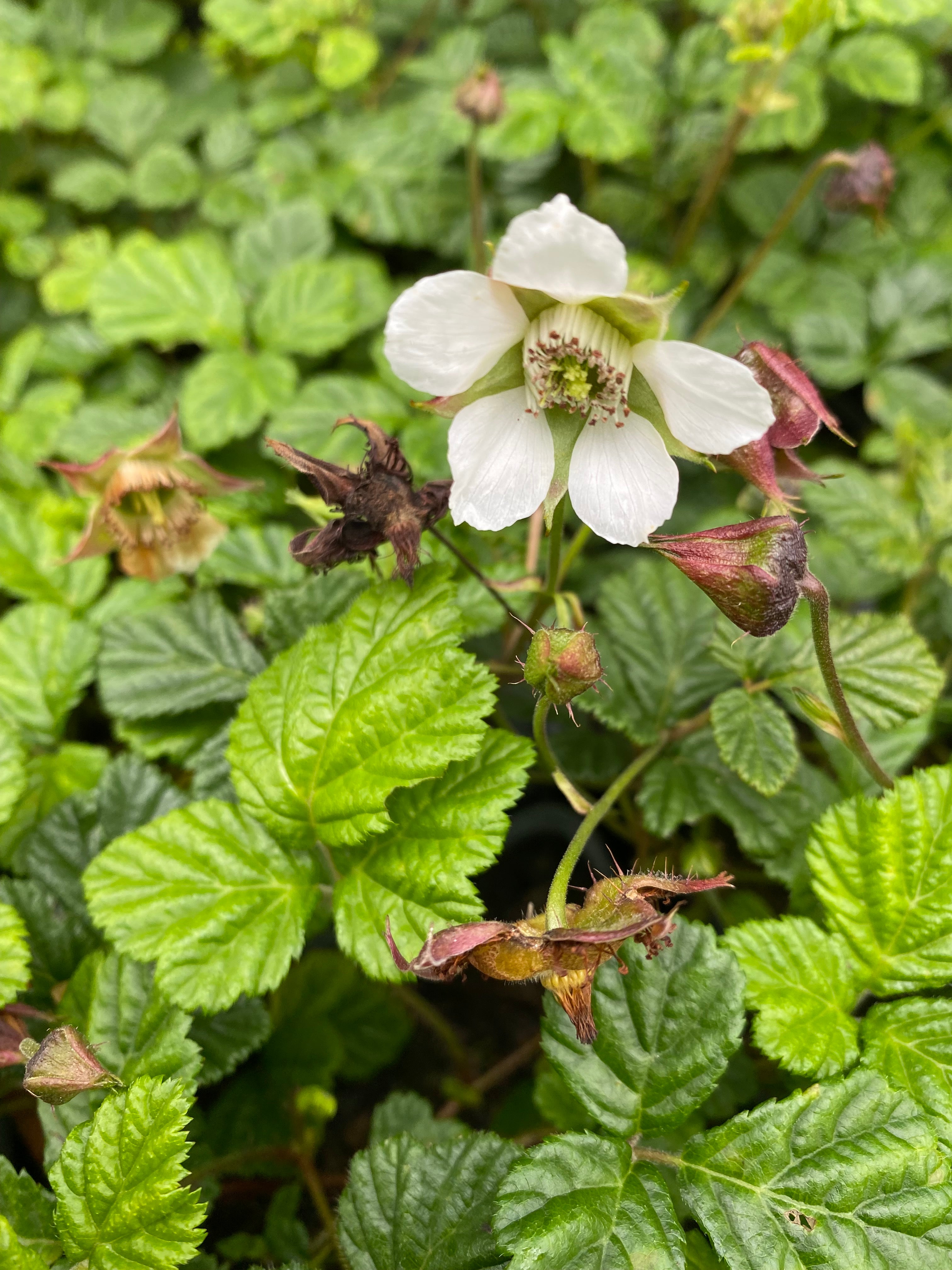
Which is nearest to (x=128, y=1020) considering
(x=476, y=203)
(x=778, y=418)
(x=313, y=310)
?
(x=778, y=418)

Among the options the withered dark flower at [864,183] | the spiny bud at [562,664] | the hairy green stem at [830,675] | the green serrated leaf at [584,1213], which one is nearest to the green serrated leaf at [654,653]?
the hairy green stem at [830,675]

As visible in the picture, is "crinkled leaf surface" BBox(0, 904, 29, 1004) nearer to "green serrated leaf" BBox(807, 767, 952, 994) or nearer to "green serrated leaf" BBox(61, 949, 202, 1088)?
"green serrated leaf" BBox(61, 949, 202, 1088)

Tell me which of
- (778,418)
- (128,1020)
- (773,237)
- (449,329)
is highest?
(449,329)

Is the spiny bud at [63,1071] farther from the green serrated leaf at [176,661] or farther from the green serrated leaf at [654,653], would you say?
the green serrated leaf at [654,653]

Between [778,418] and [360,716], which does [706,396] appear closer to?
[778,418]

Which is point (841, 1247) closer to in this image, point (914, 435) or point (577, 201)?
point (914, 435)

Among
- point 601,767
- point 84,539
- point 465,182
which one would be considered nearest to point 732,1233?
point 601,767
